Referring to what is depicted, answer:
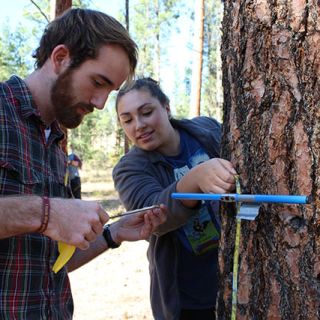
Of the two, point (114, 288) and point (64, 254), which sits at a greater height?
point (64, 254)

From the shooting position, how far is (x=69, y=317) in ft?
6.05

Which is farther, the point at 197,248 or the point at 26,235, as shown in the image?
the point at 197,248

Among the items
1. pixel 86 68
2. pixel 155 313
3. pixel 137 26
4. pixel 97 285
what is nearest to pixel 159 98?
pixel 86 68

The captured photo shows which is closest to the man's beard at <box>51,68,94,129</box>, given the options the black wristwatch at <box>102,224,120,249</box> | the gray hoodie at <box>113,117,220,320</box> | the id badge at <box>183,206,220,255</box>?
the gray hoodie at <box>113,117,220,320</box>

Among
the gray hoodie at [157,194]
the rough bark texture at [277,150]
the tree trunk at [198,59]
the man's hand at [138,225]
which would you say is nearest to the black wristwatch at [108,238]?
the man's hand at [138,225]

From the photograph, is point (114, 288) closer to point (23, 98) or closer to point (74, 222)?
point (23, 98)

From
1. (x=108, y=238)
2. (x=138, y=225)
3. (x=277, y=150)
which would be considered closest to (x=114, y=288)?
(x=108, y=238)

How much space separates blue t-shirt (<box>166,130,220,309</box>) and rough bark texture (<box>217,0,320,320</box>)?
60 cm

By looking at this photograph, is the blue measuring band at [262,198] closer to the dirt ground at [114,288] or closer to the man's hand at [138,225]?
the man's hand at [138,225]

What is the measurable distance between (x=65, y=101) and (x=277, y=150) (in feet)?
2.98

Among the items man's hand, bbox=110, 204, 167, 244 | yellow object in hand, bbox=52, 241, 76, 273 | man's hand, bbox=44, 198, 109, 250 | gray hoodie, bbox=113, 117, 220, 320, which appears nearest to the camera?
man's hand, bbox=44, 198, 109, 250

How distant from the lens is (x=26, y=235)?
1.63 metres

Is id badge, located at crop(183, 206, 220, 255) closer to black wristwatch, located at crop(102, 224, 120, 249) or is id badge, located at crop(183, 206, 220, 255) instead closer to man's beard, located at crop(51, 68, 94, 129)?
black wristwatch, located at crop(102, 224, 120, 249)

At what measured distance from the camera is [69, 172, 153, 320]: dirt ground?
5.20 metres
